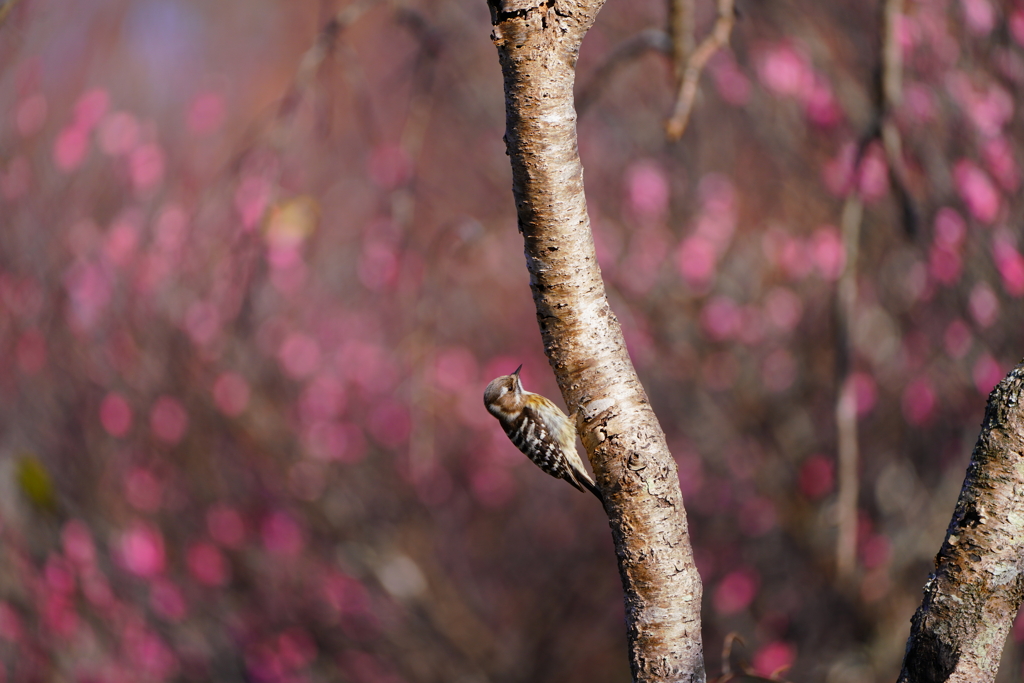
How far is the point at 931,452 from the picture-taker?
9.46 ft

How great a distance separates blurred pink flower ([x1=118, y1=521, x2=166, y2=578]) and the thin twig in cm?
333

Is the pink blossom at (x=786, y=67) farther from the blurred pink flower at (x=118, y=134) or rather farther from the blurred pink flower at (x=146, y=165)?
the blurred pink flower at (x=118, y=134)

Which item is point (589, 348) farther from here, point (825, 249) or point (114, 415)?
point (114, 415)

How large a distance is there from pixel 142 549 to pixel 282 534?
0.75 m

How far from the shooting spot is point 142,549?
3586 millimetres

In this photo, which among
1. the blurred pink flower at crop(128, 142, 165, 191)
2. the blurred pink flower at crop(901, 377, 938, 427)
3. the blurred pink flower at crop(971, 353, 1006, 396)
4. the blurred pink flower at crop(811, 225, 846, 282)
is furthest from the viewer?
the blurred pink flower at crop(128, 142, 165, 191)

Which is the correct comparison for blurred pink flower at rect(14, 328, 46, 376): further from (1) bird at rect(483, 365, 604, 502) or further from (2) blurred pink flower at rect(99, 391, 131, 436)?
(1) bird at rect(483, 365, 604, 502)

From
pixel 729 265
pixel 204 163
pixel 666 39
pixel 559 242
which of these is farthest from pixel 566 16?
pixel 204 163

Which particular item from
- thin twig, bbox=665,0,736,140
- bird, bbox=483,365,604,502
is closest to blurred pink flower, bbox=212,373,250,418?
bird, bbox=483,365,604,502

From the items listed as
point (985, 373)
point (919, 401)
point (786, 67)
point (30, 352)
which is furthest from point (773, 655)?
point (30, 352)

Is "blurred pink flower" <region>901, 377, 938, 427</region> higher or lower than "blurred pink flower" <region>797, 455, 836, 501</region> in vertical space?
higher

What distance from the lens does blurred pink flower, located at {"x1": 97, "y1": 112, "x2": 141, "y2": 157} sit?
3645mm

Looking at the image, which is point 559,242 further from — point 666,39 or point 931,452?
point 931,452

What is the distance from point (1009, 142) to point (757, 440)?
144 cm
